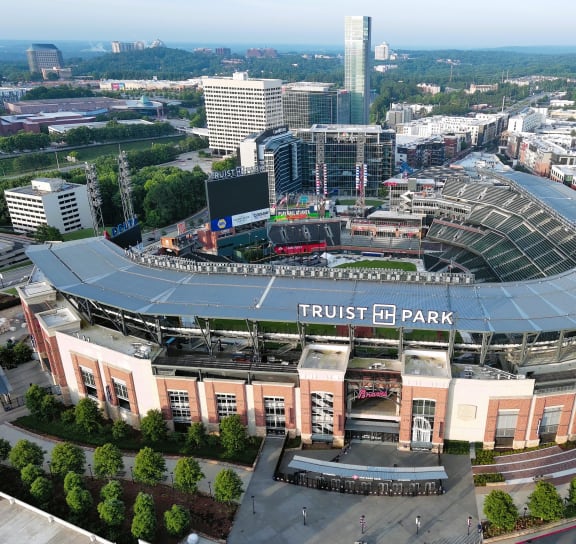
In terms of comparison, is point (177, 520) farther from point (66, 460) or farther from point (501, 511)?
point (501, 511)

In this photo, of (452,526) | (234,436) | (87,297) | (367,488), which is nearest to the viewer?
(452,526)

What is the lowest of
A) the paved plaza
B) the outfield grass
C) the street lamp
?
the outfield grass

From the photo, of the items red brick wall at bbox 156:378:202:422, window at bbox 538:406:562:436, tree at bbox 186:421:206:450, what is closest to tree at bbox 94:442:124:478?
tree at bbox 186:421:206:450

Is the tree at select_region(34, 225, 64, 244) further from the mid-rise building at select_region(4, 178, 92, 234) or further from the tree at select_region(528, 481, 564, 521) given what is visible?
the tree at select_region(528, 481, 564, 521)

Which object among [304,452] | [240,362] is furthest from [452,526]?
[240,362]

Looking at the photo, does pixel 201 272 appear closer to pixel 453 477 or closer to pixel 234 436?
pixel 234 436

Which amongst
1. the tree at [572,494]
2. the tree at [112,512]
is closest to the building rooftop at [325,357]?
the tree at [112,512]

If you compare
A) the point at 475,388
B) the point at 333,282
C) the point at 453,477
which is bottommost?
the point at 453,477
